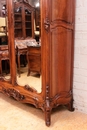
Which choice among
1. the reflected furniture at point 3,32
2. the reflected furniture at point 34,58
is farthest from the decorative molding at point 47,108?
the reflected furniture at point 3,32

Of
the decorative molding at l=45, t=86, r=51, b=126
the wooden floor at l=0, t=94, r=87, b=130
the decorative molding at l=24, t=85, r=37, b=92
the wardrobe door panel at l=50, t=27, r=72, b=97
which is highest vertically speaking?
the wardrobe door panel at l=50, t=27, r=72, b=97

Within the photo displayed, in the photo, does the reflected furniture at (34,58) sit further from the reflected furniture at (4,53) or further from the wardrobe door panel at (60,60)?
the reflected furniture at (4,53)

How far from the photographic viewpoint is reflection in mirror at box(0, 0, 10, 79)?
238 centimetres

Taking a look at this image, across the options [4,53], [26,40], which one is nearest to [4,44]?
[4,53]

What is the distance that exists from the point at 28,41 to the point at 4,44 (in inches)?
17.8

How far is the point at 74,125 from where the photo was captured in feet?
7.30

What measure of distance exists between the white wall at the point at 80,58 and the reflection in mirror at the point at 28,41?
564mm

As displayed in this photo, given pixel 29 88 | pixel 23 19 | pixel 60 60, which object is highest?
pixel 23 19

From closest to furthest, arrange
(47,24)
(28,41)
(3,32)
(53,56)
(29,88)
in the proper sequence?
(47,24)
(53,56)
(28,41)
(29,88)
(3,32)

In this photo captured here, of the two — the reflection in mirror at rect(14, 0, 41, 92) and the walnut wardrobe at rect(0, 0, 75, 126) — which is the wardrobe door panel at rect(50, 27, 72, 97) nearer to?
the walnut wardrobe at rect(0, 0, 75, 126)

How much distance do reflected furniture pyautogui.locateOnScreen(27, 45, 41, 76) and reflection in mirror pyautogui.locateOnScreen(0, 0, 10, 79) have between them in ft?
1.35

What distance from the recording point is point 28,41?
88.4 inches

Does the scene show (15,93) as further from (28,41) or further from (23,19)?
(23,19)

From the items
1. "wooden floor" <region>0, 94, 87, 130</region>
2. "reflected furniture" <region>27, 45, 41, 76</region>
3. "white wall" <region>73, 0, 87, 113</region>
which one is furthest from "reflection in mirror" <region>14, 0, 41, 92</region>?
"white wall" <region>73, 0, 87, 113</region>
